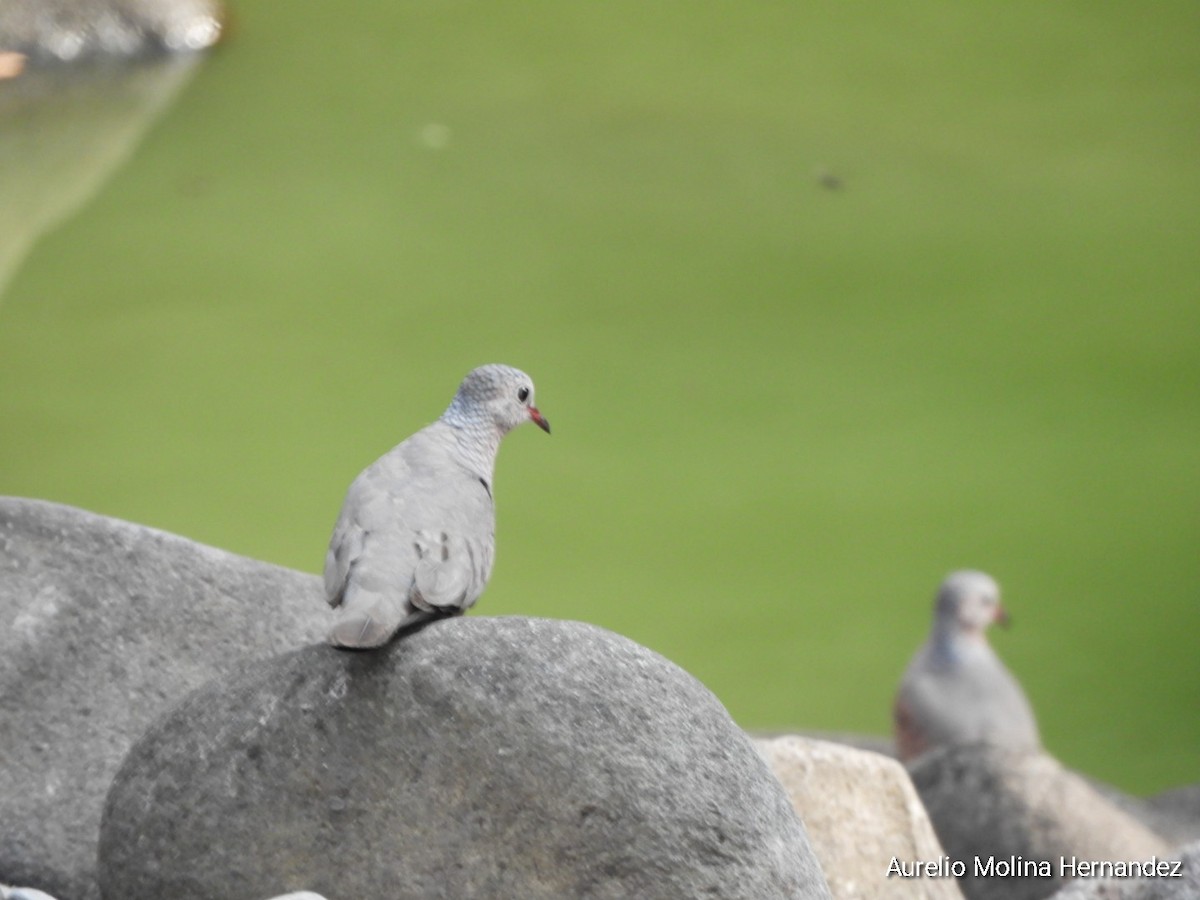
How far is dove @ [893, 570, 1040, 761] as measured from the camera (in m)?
3.06

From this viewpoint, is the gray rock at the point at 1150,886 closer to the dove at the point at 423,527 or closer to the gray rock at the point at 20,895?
the dove at the point at 423,527

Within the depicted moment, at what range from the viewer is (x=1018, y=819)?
235 centimetres

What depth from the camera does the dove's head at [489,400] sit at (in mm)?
1848

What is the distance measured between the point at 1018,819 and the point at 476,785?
1.14 meters

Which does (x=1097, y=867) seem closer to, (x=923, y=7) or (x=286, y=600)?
(x=286, y=600)

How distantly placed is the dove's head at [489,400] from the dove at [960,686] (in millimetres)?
1533

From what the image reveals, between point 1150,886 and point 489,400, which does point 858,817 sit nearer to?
point 1150,886

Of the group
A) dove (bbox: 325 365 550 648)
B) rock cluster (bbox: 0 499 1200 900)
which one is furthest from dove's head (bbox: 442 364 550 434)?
rock cluster (bbox: 0 499 1200 900)

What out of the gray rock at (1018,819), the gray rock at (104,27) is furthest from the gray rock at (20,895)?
the gray rock at (104,27)

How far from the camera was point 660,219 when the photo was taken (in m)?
4.52

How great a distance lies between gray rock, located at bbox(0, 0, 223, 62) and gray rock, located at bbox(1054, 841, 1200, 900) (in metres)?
4.11

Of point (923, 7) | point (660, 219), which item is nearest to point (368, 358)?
point (660, 219)

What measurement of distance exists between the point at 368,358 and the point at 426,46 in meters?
1.31

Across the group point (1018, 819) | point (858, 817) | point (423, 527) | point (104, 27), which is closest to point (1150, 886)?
point (858, 817)
